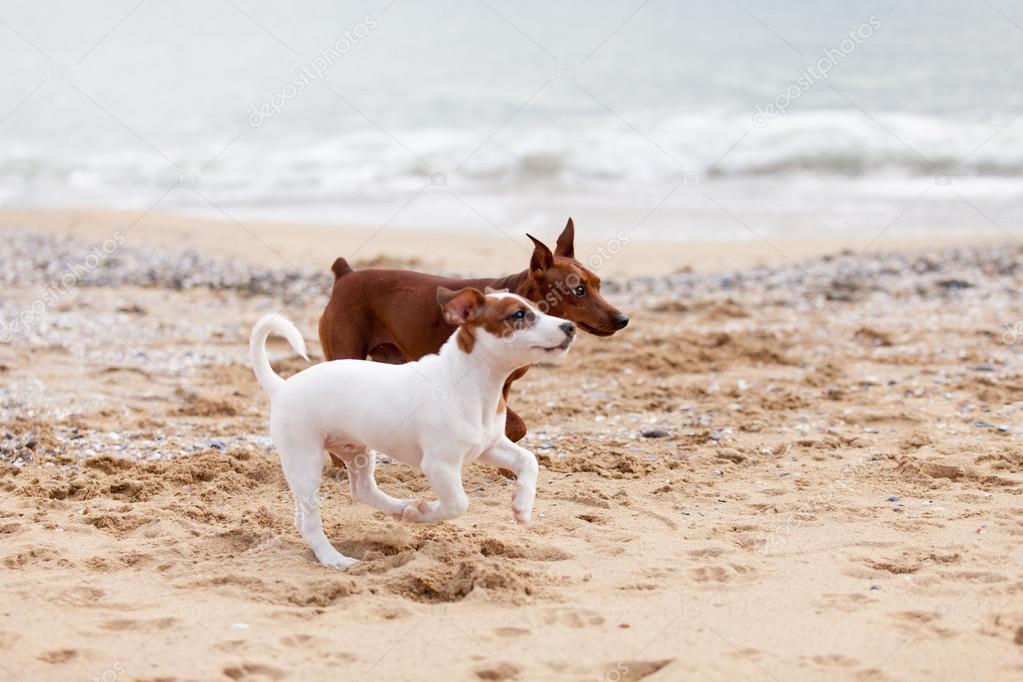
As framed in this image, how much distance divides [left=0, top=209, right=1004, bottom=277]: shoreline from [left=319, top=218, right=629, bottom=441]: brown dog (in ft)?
19.7

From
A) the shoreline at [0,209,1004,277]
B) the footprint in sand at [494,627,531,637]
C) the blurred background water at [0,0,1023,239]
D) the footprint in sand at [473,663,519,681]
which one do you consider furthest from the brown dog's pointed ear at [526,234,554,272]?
the blurred background water at [0,0,1023,239]

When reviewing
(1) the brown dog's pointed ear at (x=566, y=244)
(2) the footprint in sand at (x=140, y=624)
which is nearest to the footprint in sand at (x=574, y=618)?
(2) the footprint in sand at (x=140, y=624)

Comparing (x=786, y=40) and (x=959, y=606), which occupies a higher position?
(x=786, y=40)

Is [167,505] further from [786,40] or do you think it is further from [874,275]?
[786,40]

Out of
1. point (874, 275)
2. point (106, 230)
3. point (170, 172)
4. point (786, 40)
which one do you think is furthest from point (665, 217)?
point (786, 40)

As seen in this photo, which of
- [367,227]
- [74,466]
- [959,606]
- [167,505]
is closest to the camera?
[959,606]

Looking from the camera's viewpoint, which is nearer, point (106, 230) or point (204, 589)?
point (204, 589)

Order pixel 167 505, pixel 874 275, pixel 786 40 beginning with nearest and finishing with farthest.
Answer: pixel 167 505
pixel 874 275
pixel 786 40

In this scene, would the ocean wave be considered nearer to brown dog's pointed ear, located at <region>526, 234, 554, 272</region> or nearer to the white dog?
brown dog's pointed ear, located at <region>526, 234, 554, 272</region>

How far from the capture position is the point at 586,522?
5.77 meters

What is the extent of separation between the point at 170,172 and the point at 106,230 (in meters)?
8.69

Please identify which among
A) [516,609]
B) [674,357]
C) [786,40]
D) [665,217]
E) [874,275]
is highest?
[786,40]

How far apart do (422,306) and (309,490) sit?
159 cm

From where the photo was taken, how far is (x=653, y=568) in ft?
16.7
